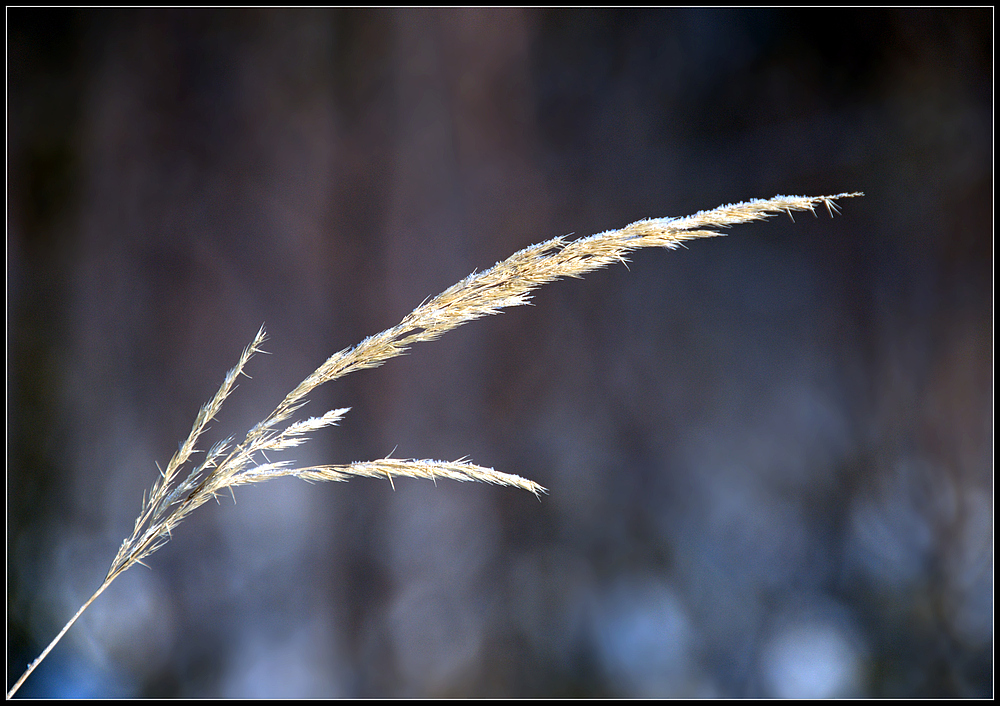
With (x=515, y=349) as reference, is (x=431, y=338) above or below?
below

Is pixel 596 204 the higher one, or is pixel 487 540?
pixel 596 204

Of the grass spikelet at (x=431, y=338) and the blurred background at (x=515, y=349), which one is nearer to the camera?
the grass spikelet at (x=431, y=338)

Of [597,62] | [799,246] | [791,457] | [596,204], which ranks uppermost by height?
[597,62]

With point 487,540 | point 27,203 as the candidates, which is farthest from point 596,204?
point 27,203

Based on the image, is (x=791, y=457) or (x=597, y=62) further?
(x=597, y=62)

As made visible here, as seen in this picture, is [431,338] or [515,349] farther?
[515,349]

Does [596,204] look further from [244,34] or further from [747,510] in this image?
[244,34]

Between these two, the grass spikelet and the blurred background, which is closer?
the grass spikelet
